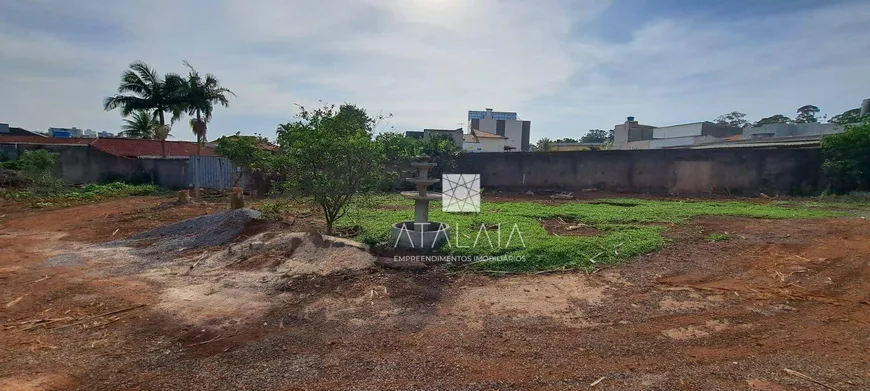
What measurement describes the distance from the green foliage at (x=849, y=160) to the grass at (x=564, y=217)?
345cm

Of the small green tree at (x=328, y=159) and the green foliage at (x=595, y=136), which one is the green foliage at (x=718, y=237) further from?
the green foliage at (x=595, y=136)

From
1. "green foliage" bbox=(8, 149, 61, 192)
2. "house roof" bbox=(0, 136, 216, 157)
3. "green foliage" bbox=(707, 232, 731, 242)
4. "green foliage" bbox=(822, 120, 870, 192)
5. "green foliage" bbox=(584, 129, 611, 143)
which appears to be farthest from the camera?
"green foliage" bbox=(584, 129, 611, 143)

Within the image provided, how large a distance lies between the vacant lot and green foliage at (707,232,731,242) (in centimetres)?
5

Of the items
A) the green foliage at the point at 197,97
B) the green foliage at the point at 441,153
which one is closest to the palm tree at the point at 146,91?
the green foliage at the point at 197,97

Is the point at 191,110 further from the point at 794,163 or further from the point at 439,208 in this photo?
the point at 794,163

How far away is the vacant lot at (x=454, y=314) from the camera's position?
3066 millimetres

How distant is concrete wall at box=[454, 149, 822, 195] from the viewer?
43.3ft

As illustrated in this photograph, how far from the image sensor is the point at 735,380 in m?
2.89

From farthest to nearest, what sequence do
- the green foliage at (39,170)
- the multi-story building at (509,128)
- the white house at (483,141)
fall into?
the multi-story building at (509,128)
the white house at (483,141)
the green foliage at (39,170)

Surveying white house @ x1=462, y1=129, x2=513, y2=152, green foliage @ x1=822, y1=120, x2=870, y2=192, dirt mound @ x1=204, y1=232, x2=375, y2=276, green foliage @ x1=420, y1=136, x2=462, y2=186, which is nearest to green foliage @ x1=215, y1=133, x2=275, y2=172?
green foliage @ x1=420, y1=136, x2=462, y2=186

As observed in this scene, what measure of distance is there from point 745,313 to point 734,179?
12149 millimetres

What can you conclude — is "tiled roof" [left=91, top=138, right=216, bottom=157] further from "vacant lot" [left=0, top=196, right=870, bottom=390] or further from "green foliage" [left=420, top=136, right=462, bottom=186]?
"vacant lot" [left=0, top=196, right=870, bottom=390]

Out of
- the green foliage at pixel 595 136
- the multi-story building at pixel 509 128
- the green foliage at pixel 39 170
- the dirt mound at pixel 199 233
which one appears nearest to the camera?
the dirt mound at pixel 199 233

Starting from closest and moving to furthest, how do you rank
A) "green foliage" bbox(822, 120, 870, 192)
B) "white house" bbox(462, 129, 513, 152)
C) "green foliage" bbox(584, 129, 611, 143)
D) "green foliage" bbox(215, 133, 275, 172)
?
"green foliage" bbox(822, 120, 870, 192) → "green foliage" bbox(215, 133, 275, 172) → "white house" bbox(462, 129, 513, 152) → "green foliage" bbox(584, 129, 611, 143)
